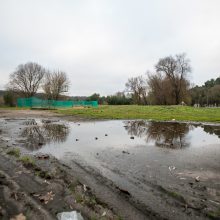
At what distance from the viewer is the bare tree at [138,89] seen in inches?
2621

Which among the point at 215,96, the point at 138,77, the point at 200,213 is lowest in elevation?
the point at 200,213

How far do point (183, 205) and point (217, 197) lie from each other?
73cm

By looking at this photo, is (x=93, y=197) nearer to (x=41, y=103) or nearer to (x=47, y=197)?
(x=47, y=197)

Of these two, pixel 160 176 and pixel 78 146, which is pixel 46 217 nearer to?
pixel 160 176

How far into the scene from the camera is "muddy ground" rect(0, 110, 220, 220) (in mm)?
3068

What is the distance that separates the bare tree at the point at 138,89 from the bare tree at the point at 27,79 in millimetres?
26925

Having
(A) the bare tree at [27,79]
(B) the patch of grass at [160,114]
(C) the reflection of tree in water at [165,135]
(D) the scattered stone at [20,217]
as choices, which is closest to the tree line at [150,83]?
(A) the bare tree at [27,79]

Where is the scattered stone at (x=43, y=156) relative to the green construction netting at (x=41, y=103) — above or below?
below

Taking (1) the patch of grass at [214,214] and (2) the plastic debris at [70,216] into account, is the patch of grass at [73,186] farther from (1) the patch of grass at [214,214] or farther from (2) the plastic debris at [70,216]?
(1) the patch of grass at [214,214]

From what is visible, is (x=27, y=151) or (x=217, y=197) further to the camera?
(x=27, y=151)

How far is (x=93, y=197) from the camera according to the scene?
11.6 ft

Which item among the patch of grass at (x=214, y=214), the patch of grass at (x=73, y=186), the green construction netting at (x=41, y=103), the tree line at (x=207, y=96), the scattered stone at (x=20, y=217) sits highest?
the tree line at (x=207, y=96)

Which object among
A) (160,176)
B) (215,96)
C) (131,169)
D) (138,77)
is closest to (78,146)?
(131,169)

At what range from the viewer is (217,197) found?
3.63m
